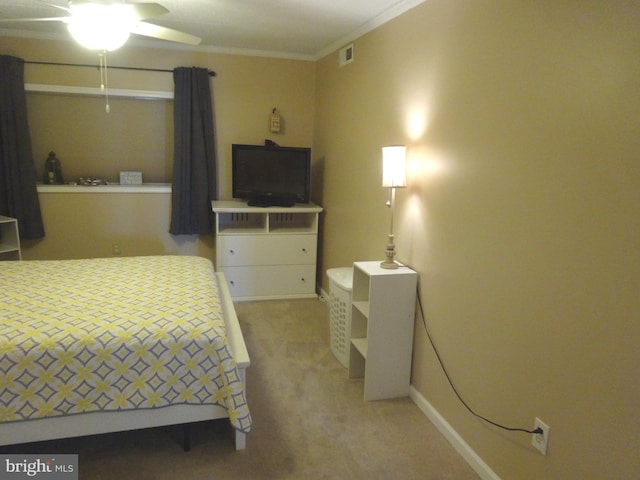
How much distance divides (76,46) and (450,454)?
4395 millimetres

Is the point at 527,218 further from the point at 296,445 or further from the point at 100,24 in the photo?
the point at 100,24

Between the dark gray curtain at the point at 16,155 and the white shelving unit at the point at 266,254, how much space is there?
1.59 m

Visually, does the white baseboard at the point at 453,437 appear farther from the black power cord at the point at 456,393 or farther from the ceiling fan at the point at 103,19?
the ceiling fan at the point at 103,19

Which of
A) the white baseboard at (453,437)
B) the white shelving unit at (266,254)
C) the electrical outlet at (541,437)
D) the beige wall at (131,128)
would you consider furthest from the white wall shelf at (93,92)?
the electrical outlet at (541,437)

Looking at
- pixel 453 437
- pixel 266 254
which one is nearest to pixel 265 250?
pixel 266 254

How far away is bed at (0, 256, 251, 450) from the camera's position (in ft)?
5.92

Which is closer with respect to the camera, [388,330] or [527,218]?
[527,218]

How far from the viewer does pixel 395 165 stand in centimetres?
247

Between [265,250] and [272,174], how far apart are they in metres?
0.73

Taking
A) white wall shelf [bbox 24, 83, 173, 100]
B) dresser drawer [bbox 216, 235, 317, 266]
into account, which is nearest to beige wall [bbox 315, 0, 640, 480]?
dresser drawer [bbox 216, 235, 317, 266]

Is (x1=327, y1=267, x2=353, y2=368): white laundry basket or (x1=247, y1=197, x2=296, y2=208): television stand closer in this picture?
(x1=327, y1=267, x2=353, y2=368): white laundry basket

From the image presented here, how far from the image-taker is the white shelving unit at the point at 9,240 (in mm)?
3710

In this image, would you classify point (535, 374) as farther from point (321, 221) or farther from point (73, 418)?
point (321, 221)

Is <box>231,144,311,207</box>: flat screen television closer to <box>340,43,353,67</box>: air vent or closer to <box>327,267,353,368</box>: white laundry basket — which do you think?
<box>340,43,353,67</box>: air vent
